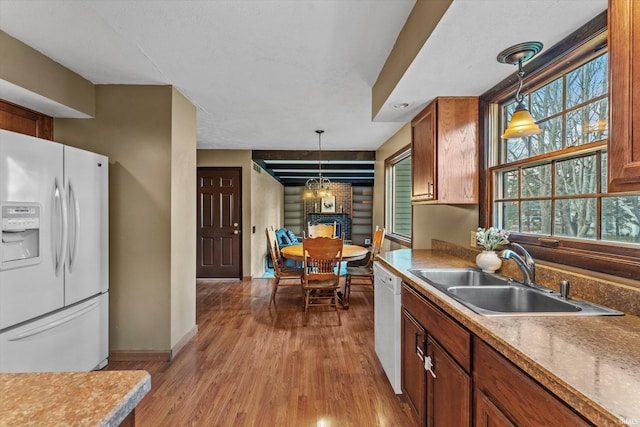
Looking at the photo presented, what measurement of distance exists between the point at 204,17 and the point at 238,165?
3.87 meters

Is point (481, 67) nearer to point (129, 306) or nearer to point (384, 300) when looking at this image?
point (384, 300)

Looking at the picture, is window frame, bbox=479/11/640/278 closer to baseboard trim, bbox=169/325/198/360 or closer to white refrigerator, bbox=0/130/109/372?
baseboard trim, bbox=169/325/198/360

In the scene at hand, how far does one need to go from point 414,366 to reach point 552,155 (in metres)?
1.40

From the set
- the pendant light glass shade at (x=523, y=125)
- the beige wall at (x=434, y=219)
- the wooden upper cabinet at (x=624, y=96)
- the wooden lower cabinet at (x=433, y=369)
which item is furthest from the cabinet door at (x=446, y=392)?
the beige wall at (x=434, y=219)

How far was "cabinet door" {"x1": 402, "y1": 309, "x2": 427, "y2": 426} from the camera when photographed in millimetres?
1618

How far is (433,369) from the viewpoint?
1.48 m

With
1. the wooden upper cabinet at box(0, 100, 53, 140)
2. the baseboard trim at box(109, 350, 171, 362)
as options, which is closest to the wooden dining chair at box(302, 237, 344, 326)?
the baseboard trim at box(109, 350, 171, 362)

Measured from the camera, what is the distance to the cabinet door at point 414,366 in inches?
63.7

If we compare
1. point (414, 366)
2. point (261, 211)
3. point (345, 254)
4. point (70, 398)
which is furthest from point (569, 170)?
point (261, 211)

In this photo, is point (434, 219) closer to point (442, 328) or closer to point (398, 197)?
point (398, 197)

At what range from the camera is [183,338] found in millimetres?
2904

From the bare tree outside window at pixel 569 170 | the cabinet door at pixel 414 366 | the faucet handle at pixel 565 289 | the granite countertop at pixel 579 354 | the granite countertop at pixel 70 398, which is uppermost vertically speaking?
the bare tree outside window at pixel 569 170

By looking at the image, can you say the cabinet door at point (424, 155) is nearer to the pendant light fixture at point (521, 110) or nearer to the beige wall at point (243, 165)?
the pendant light fixture at point (521, 110)

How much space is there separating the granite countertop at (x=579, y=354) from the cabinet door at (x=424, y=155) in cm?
122
